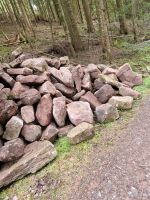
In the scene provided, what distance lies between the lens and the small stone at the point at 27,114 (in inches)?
209

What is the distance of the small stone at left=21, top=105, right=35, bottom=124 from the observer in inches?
209

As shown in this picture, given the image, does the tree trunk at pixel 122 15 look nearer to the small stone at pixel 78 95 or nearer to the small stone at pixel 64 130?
the small stone at pixel 78 95

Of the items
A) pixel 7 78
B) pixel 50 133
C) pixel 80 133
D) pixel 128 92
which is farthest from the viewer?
pixel 128 92

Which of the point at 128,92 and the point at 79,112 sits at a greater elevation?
the point at 79,112

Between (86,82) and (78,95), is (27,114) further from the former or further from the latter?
(86,82)

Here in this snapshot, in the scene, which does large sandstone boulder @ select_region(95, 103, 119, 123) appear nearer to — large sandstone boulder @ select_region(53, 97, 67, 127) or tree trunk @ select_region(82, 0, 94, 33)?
large sandstone boulder @ select_region(53, 97, 67, 127)

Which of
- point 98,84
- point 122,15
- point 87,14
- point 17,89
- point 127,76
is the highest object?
point 17,89

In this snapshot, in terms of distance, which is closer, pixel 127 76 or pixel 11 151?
pixel 11 151

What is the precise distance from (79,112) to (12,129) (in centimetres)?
138

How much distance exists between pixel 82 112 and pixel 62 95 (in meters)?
0.84

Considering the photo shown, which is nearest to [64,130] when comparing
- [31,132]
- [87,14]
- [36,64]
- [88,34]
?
[31,132]

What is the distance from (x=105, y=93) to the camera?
6.20 meters

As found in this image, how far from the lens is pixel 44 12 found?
2080 cm

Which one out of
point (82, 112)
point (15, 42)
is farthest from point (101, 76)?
point (15, 42)
